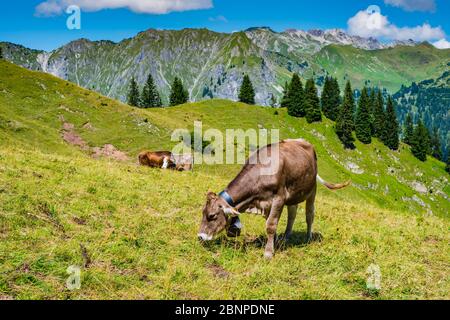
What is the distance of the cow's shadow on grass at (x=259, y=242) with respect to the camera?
11.2 m

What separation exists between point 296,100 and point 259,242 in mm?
102268

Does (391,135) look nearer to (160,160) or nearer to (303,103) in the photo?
(303,103)

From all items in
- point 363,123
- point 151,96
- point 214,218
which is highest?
point 151,96

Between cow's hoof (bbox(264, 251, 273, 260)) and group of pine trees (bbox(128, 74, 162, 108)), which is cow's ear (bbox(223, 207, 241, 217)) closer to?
cow's hoof (bbox(264, 251, 273, 260))

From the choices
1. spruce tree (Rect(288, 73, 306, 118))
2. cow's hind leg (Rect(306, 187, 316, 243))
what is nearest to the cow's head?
cow's hind leg (Rect(306, 187, 316, 243))

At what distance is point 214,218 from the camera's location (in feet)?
33.8

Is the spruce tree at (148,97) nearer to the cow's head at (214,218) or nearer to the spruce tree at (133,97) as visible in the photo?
the spruce tree at (133,97)

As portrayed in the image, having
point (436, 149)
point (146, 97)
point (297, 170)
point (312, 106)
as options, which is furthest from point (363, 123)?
point (297, 170)

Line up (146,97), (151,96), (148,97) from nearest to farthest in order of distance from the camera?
(146,97) < (148,97) < (151,96)

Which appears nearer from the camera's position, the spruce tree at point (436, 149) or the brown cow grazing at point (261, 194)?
the brown cow grazing at point (261, 194)

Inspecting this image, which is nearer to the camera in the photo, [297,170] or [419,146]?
[297,170]

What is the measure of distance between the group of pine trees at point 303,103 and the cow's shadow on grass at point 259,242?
98.9 metres

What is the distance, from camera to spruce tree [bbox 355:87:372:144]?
116m

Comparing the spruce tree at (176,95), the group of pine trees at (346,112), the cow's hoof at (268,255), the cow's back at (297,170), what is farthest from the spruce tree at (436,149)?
the cow's hoof at (268,255)
